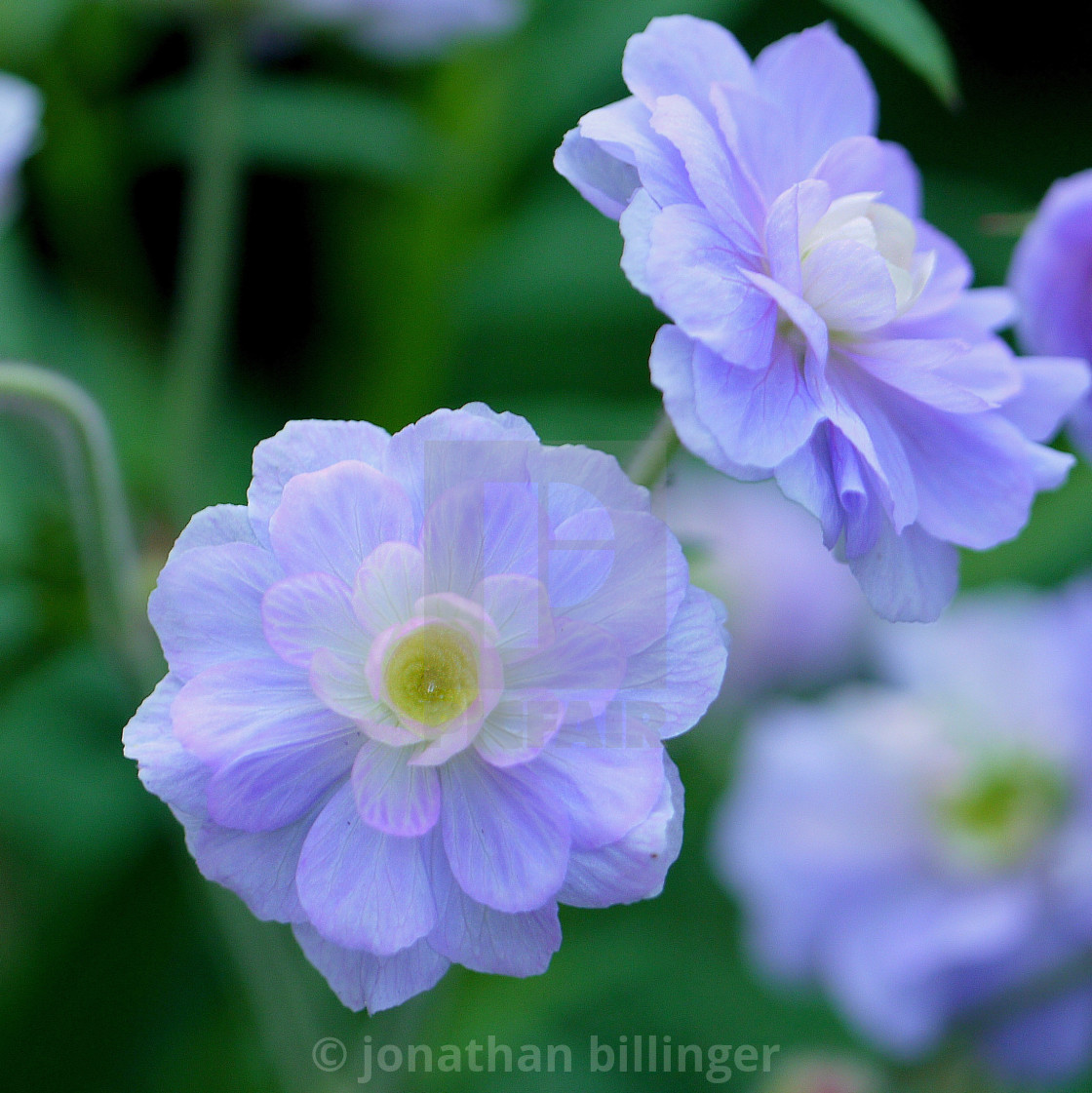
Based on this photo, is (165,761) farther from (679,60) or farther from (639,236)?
(679,60)

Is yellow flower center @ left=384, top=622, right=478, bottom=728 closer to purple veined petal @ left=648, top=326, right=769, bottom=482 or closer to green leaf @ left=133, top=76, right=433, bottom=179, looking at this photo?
purple veined petal @ left=648, top=326, right=769, bottom=482

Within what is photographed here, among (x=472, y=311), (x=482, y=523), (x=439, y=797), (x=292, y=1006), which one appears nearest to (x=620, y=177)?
(x=482, y=523)

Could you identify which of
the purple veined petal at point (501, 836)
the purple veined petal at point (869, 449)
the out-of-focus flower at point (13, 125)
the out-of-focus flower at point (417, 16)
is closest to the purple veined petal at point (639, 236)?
the purple veined petal at point (869, 449)

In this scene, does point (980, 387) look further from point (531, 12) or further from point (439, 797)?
point (531, 12)

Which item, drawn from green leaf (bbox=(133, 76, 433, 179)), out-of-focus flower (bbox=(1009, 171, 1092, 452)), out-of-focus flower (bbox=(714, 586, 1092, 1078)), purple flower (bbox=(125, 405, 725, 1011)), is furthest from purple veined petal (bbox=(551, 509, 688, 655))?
green leaf (bbox=(133, 76, 433, 179))

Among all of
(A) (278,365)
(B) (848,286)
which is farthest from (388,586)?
(A) (278,365)

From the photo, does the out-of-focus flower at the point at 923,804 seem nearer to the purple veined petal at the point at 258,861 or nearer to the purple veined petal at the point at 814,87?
the purple veined petal at the point at 814,87
